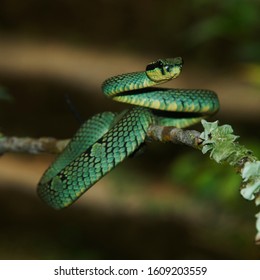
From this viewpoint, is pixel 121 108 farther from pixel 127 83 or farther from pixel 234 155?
pixel 234 155

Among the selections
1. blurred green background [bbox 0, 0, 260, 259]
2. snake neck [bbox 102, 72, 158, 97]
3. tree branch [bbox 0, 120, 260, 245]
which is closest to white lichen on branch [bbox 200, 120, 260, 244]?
tree branch [bbox 0, 120, 260, 245]

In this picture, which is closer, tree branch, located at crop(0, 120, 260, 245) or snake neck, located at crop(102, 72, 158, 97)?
tree branch, located at crop(0, 120, 260, 245)

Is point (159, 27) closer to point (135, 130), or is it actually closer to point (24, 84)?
point (24, 84)

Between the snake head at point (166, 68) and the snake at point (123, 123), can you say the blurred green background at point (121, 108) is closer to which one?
the snake at point (123, 123)

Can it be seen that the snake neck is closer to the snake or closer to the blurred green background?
the snake

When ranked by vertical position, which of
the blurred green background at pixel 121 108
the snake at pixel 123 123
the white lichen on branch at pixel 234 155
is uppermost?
the blurred green background at pixel 121 108

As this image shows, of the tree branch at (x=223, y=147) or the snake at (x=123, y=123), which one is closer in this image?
the tree branch at (x=223, y=147)

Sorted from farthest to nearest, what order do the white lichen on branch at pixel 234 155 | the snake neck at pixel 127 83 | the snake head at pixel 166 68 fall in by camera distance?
the snake neck at pixel 127 83
the snake head at pixel 166 68
the white lichen on branch at pixel 234 155

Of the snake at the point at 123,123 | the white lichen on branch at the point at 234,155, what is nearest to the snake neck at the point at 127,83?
the snake at the point at 123,123

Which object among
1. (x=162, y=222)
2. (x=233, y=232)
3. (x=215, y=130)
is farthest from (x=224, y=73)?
(x=215, y=130)
